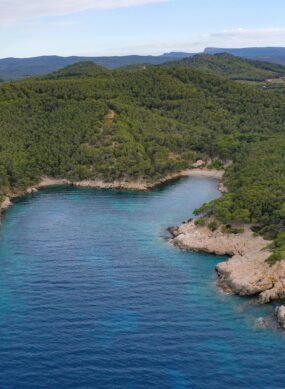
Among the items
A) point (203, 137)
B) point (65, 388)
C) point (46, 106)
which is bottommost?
point (65, 388)

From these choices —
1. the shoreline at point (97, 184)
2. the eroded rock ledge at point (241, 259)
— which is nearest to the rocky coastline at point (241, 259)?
the eroded rock ledge at point (241, 259)

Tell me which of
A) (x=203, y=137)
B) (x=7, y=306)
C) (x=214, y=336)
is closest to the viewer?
(x=214, y=336)

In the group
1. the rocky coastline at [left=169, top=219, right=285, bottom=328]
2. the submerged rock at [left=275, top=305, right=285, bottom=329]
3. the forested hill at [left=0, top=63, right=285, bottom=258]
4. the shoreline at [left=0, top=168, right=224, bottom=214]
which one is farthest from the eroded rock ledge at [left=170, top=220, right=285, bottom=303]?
the shoreline at [left=0, top=168, right=224, bottom=214]

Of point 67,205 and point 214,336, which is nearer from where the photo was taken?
point 214,336

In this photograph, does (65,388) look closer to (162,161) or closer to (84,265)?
(84,265)

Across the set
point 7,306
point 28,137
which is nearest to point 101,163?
point 28,137

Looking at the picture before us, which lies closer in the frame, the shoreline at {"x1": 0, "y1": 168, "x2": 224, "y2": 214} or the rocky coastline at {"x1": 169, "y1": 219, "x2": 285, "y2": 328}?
the rocky coastline at {"x1": 169, "y1": 219, "x2": 285, "y2": 328}

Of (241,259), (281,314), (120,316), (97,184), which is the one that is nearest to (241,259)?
(241,259)

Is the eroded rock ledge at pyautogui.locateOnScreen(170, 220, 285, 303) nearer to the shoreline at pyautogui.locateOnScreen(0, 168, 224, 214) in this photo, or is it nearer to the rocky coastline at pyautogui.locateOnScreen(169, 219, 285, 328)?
the rocky coastline at pyautogui.locateOnScreen(169, 219, 285, 328)
